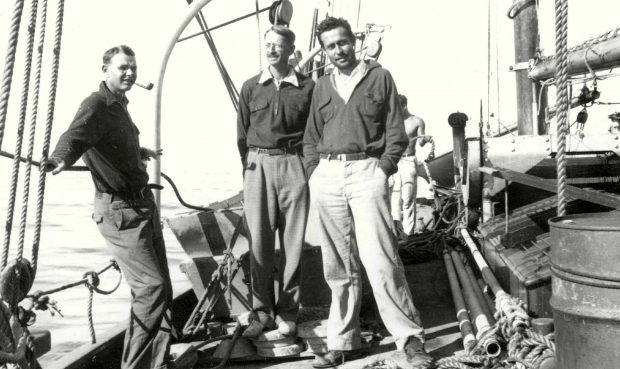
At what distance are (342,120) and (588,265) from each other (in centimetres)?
195

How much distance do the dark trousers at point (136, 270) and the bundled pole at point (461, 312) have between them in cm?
166

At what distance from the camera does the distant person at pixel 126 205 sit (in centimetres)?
366

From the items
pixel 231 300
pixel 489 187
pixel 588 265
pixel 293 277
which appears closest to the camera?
pixel 588 265

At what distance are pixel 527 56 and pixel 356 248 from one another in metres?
4.54

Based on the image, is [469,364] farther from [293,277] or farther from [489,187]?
[489,187]

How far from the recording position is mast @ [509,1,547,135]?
745 cm

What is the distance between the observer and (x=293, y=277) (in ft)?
14.0

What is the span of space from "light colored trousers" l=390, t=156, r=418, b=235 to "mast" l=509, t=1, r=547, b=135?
1.36 m

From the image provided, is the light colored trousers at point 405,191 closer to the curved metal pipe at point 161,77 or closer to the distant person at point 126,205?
the curved metal pipe at point 161,77

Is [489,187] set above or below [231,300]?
above

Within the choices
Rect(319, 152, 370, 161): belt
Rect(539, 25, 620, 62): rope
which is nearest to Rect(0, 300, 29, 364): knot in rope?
Rect(319, 152, 370, 161): belt

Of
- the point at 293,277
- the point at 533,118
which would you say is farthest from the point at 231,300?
the point at 533,118

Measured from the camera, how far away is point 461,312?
14.2ft

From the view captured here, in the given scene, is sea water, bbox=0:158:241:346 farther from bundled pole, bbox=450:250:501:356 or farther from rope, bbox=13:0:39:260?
bundled pole, bbox=450:250:501:356
